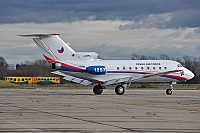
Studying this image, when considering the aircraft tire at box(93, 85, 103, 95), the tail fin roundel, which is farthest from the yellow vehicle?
the tail fin roundel

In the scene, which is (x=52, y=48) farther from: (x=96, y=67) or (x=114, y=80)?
(x=114, y=80)

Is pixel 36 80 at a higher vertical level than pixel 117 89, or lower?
higher

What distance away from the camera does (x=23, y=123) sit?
837 inches

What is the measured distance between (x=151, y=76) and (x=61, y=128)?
3475cm

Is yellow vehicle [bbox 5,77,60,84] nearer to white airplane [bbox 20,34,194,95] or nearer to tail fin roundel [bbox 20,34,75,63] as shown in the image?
white airplane [bbox 20,34,194,95]

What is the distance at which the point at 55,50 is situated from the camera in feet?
172

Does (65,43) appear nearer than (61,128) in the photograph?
No

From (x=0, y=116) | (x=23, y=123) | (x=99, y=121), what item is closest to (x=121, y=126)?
(x=99, y=121)

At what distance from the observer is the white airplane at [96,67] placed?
52.1 m

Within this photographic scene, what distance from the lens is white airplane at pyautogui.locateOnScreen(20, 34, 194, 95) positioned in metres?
52.1

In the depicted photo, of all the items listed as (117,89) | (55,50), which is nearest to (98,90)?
(117,89)

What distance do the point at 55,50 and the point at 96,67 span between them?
13.5 ft

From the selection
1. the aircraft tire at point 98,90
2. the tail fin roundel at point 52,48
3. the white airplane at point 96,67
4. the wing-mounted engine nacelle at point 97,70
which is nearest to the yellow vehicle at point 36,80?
the aircraft tire at point 98,90

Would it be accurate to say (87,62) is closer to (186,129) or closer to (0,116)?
(0,116)
